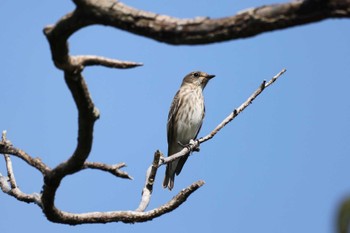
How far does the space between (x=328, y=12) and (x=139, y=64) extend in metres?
1.13

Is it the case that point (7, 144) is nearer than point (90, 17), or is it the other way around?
point (90, 17)

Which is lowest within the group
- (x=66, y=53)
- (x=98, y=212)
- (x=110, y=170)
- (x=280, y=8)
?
(x=98, y=212)

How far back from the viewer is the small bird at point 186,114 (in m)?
10.7

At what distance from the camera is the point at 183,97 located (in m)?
11.0

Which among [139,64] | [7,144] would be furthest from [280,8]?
[7,144]

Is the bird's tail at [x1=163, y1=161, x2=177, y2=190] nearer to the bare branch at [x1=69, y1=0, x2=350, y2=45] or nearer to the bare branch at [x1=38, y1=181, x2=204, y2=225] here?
the bare branch at [x1=38, y1=181, x2=204, y2=225]

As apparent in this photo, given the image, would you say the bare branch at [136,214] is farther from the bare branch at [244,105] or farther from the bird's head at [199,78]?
the bird's head at [199,78]

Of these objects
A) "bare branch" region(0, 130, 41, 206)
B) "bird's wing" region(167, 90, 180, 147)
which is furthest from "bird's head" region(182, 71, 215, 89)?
"bare branch" region(0, 130, 41, 206)

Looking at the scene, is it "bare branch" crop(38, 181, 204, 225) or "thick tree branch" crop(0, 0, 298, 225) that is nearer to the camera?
"thick tree branch" crop(0, 0, 298, 225)

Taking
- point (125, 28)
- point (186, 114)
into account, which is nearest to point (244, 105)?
point (125, 28)

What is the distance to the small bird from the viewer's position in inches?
422

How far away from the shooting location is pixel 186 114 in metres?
10.8

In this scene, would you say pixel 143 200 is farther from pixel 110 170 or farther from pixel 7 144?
pixel 7 144

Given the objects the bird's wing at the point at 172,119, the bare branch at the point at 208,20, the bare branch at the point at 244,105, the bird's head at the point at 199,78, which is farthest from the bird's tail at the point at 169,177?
the bare branch at the point at 208,20
